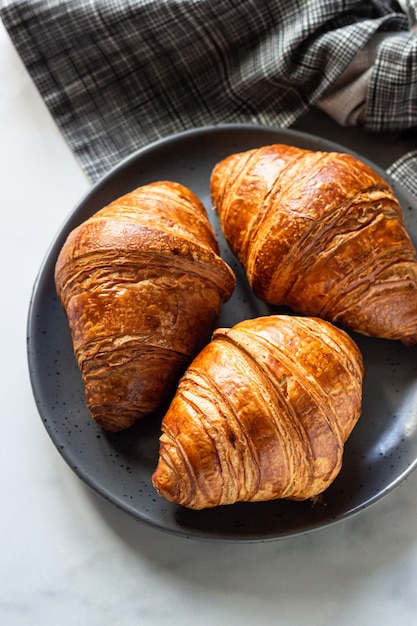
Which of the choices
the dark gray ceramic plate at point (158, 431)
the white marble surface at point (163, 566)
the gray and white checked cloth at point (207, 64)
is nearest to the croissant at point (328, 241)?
the dark gray ceramic plate at point (158, 431)

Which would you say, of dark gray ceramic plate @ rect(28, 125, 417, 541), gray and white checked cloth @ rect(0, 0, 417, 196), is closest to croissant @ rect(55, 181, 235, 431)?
dark gray ceramic plate @ rect(28, 125, 417, 541)

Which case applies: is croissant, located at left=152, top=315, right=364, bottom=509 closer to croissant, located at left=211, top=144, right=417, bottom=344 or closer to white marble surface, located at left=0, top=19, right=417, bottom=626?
croissant, located at left=211, top=144, right=417, bottom=344

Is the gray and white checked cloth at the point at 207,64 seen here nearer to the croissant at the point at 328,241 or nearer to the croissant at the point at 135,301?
the croissant at the point at 328,241

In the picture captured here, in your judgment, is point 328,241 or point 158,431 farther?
point 158,431

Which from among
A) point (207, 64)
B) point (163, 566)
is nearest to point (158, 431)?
point (163, 566)

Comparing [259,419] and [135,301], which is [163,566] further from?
[135,301]

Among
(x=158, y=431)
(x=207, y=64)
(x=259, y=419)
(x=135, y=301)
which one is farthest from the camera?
(x=207, y=64)
